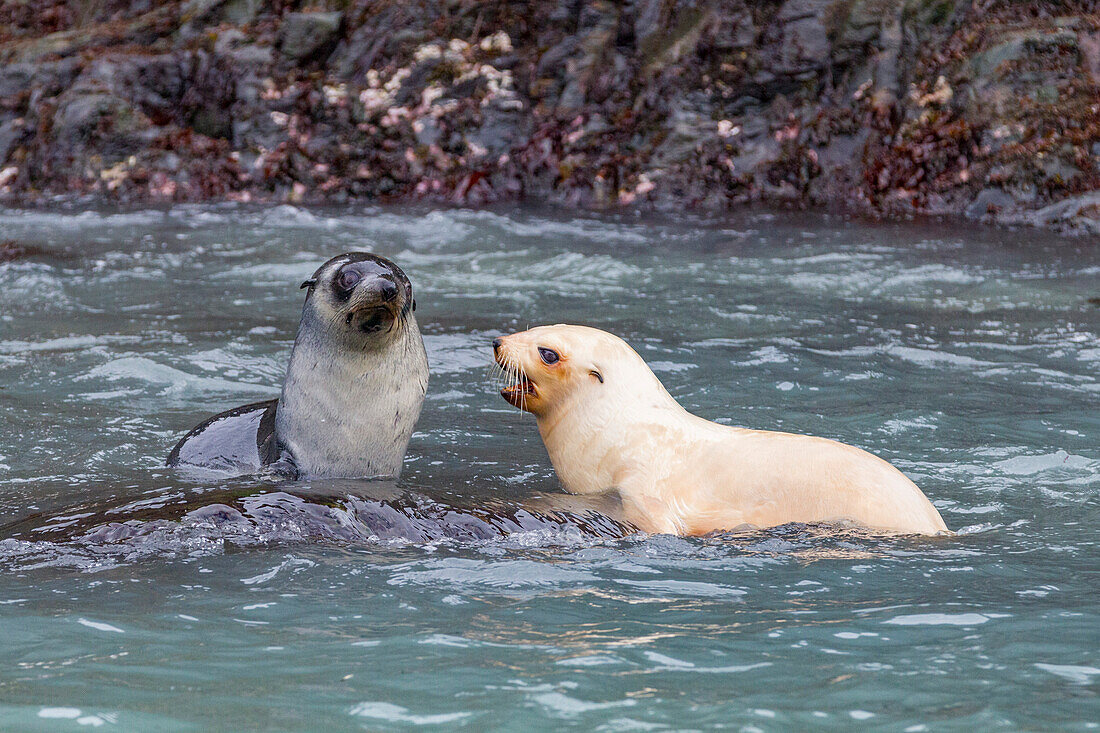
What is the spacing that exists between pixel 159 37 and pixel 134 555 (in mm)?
17332

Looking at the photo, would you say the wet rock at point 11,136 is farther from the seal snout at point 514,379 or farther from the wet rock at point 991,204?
the seal snout at point 514,379

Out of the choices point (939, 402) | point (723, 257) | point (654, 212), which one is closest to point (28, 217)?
point (654, 212)

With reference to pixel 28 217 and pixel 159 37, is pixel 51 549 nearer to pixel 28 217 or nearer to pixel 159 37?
pixel 28 217

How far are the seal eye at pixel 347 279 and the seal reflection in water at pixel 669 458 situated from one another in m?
0.61

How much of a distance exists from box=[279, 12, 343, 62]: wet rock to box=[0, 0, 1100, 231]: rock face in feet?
0.14

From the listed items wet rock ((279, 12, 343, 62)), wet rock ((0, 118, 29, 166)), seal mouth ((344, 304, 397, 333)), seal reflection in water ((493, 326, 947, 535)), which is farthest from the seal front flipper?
wet rock ((0, 118, 29, 166))

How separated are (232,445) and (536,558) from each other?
1888 millimetres

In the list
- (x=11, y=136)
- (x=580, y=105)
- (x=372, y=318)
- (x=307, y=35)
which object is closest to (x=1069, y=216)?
(x=580, y=105)

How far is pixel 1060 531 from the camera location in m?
4.34

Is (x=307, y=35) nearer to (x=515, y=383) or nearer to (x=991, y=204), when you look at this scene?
(x=991, y=204)

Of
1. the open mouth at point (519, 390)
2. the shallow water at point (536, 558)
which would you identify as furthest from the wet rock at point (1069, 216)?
the open mouth at point (519, 390)

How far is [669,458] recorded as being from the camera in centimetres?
453

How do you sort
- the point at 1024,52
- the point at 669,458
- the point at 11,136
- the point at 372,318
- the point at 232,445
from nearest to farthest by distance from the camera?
the point at 669,458, the point at 372,318, the point at 232,445, the point at 1024,52, the point at 11,136

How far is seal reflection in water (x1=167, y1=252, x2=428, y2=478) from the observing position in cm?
488
